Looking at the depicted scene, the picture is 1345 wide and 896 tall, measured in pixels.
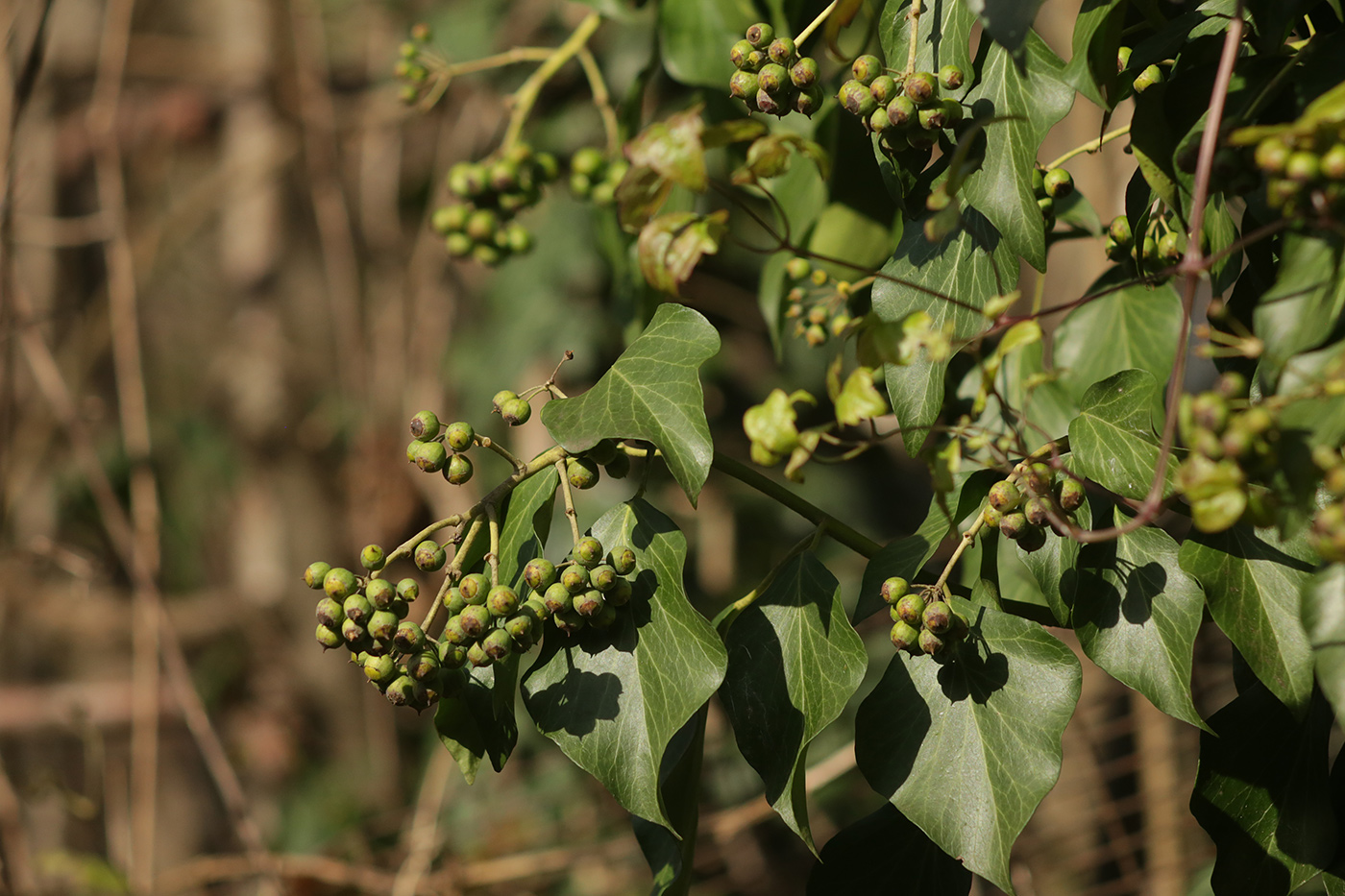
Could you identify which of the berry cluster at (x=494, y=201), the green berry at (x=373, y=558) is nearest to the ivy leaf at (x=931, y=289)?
the green berry at (x=373, y=558)

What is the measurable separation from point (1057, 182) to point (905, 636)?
0.35m

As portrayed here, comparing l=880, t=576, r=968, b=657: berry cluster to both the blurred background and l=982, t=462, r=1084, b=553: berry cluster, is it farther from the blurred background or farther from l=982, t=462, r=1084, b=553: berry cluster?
the blurred background

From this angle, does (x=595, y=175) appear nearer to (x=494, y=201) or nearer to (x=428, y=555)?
(x=494, y=201)

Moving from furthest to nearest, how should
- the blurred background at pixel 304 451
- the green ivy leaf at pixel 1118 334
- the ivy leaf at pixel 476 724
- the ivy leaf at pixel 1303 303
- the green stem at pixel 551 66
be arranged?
the blurred background at pixel 304 451 < the green stem at pixel 551 66 < the green ivy leaf at pixel 1118 334 < the ivy leaf at pixel 476 724 < the ivy leaf at pixel 1303 303

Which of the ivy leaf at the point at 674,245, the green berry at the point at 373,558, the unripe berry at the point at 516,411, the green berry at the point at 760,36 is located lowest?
the green berry at the point at 373,558

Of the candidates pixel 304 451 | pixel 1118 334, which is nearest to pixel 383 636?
pixel 1118 334

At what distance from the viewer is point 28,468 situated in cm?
291

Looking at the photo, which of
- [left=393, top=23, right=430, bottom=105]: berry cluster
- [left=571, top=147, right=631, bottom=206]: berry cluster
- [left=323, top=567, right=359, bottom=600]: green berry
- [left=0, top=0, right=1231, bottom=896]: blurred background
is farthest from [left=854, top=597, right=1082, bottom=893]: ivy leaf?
[left=393, top=23, right=430, bottom=105]: berry cluster

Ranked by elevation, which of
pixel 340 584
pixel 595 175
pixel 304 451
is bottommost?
pixel 304 451

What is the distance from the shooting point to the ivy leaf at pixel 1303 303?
454 millimetres

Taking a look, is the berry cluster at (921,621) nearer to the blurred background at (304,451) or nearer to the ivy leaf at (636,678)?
the ivy leaf at (636,678)

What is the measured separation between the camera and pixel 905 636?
62 centimetres

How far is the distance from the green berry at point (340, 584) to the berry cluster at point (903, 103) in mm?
433

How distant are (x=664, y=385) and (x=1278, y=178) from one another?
0.34 metres
